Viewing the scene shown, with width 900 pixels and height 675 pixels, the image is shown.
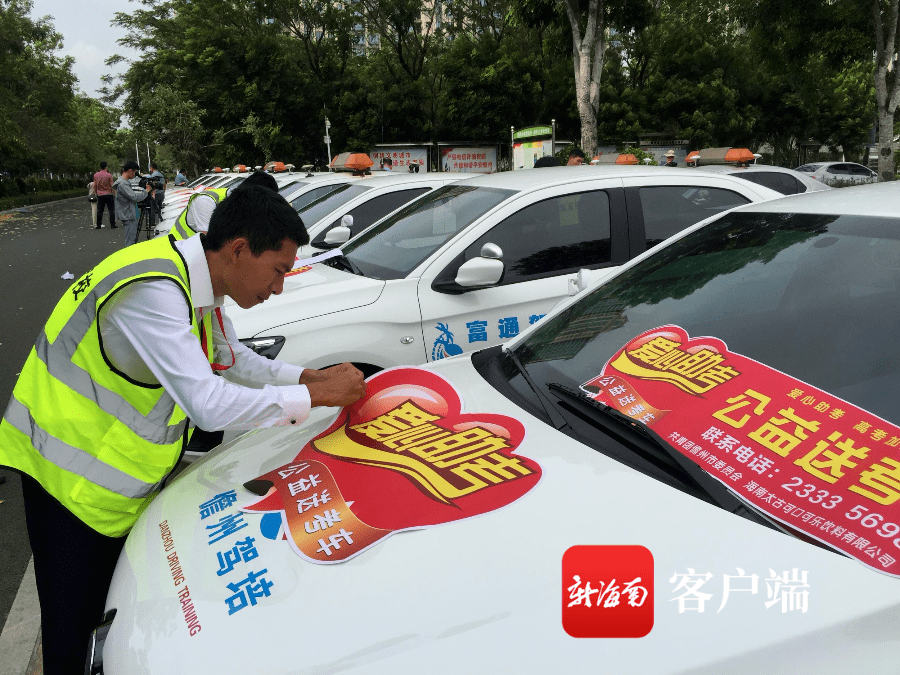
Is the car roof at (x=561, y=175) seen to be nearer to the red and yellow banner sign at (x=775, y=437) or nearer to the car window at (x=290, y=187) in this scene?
the red and yellow banner sign at (x=775, y=437)

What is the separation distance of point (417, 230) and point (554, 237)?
0.86 metres

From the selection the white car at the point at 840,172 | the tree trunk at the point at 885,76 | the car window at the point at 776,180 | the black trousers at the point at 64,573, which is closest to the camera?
the black trousers at the point at 64,573

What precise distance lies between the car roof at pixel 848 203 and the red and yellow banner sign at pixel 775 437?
0.61 meters

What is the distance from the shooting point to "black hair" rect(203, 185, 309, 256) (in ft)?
5.83

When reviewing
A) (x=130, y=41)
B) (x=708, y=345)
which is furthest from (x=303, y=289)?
(x=130, y=41)

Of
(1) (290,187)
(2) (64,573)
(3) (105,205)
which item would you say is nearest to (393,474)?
(2) (64,573)

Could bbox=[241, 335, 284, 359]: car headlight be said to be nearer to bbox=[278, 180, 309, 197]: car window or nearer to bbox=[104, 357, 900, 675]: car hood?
bbox=[104, 357, 900, 675]: car hood

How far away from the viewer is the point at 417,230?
4.19 m

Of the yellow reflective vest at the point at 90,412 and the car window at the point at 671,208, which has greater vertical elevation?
the car window at the point at 671,208

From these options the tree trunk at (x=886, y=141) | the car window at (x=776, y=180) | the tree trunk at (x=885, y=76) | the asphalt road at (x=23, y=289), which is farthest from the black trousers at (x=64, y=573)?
the tree trunk at (x=886, y=141)

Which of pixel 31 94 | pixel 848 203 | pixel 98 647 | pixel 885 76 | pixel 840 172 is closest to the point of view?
pixel 98 647

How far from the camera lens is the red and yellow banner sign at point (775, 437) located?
49.3 inches

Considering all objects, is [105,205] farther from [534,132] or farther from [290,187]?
[290,187]

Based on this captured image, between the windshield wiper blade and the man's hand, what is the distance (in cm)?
46
